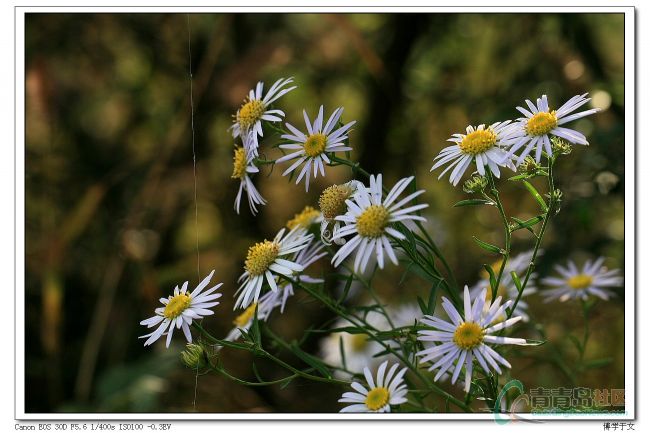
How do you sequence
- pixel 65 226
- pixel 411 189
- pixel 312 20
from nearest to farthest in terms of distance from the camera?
1. pixel 411 189
2. pixel 65 226
3. pixel 312 20

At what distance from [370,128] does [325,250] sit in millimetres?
741

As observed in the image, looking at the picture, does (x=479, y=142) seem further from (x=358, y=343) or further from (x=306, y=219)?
(x=358, y=343)

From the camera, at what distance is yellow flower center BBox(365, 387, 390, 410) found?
1.83 feet

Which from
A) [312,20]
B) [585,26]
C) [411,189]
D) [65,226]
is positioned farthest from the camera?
[312,20]

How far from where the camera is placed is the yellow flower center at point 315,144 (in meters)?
0.58

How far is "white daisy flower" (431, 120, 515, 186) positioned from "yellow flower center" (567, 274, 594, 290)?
317 mm

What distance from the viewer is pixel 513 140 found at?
55cm

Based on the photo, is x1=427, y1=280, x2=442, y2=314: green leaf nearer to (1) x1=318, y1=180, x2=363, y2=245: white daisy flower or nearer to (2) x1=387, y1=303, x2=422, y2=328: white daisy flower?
(1) x1=318, y1=180, x2=363, y2=245: white daisy flower

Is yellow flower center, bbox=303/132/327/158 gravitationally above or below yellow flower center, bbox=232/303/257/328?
above

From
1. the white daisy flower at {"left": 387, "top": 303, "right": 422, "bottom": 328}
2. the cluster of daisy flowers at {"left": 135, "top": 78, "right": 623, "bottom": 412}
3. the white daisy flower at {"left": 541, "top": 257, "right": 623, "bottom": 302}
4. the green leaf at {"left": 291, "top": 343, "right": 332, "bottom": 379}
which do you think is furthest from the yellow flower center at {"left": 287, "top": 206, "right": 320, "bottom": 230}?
the white daisy flower at {"left": 541, "top": 257, "right": 623, "bottom": 302}

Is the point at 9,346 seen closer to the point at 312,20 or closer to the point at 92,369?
the point at 92,369

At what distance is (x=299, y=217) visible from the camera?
64cm
